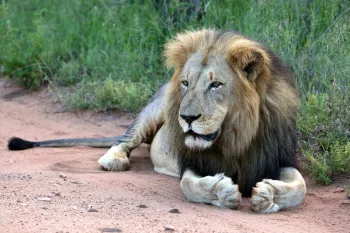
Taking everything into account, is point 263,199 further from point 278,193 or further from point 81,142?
point 81,142

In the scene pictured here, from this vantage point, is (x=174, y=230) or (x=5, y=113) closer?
(x=174, y=230)

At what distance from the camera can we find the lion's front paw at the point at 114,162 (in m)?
5.80

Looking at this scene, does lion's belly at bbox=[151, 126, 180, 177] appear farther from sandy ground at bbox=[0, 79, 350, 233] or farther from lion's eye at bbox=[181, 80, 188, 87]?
lion's eye at bbox=[181, 80, 188, 87]

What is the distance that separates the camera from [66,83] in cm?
841

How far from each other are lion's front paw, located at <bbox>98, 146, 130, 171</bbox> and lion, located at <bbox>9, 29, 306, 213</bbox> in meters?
0.91

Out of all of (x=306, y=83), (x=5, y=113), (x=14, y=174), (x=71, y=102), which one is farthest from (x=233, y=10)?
(x=14, y=174)

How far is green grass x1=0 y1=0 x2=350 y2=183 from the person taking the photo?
578cm

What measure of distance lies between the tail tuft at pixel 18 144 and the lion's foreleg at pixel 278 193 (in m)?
2.45

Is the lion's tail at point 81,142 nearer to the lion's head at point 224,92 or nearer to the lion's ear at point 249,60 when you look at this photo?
the lion's head at point 224,92

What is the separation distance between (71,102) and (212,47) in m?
3.39

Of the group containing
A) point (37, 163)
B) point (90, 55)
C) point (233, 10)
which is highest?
point (233, 10)

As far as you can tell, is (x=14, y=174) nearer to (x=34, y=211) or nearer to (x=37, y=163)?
(x=37, y=163)

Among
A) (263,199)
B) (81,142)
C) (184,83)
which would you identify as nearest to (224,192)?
(263,199)

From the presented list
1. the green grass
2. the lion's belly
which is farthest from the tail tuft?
the green grass
